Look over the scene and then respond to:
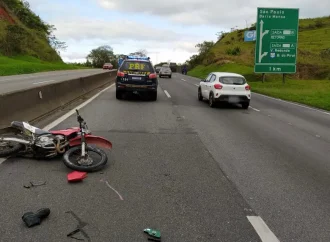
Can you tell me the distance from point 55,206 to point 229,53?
6413 cm

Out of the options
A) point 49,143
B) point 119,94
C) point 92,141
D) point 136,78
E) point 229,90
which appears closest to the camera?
point 49,143

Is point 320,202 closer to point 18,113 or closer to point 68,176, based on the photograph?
point 68,176

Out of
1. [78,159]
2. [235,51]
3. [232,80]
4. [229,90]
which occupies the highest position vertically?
[235,51]

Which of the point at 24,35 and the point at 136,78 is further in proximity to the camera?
the point at 24,35

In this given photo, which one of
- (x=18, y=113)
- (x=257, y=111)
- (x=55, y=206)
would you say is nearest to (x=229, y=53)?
(x=257, y=111)

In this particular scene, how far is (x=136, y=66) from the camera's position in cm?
1750

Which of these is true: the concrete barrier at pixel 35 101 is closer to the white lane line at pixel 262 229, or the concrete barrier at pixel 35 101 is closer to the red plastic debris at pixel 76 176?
the red plastic debris at pixel 76 176

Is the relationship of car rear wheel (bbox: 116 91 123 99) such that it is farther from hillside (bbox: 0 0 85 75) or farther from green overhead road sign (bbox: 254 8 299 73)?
hillside (bbox: 0 0 85 75)

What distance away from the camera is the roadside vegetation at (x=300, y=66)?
2470 cm

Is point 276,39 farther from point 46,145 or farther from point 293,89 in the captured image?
point 46,145

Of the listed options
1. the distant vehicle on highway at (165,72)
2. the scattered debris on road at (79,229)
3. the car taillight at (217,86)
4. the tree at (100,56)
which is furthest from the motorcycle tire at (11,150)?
the tree at (100,56)

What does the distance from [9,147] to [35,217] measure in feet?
9.28

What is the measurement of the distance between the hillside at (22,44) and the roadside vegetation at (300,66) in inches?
902

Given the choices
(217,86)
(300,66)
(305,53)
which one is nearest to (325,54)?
(305,53)
